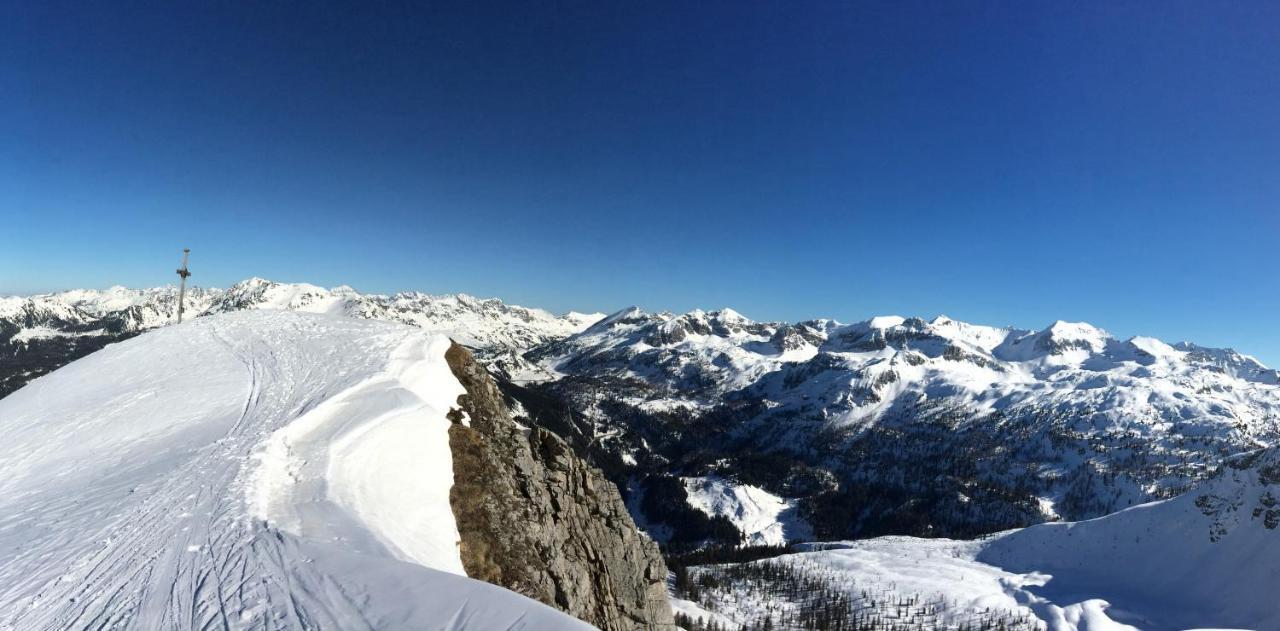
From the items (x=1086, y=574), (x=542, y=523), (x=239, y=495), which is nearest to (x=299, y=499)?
(x=239, y=495)

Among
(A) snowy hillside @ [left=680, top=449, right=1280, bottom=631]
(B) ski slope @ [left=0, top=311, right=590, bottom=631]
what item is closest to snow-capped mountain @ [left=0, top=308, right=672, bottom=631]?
(B) ski slope @ [left=0, top=311, right=590, bottom=631]

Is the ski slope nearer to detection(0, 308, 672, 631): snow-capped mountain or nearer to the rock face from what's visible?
detection(0, 308, 672, 631): snow-capped mountain

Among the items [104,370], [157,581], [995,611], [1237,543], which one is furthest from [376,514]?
[1237,543]

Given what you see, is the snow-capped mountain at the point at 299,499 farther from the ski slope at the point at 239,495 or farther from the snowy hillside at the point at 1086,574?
the snowy hillside at the point at 1086,574

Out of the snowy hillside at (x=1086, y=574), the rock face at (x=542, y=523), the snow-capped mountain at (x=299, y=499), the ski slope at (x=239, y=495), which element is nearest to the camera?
the ski slope at (x=239, y=495)

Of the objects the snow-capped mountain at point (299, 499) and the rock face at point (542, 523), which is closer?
the snow-capped mountain at point (299, 499)

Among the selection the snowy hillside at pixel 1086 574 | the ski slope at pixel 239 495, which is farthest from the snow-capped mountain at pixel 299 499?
the snowy hillside at pixel 1086 574

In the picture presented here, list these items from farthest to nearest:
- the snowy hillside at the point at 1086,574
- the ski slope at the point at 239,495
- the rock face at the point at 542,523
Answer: the snowy hillside at the point at 1086,574
the rock face at the point at 542,523
the ski slope at the point at 239,495
